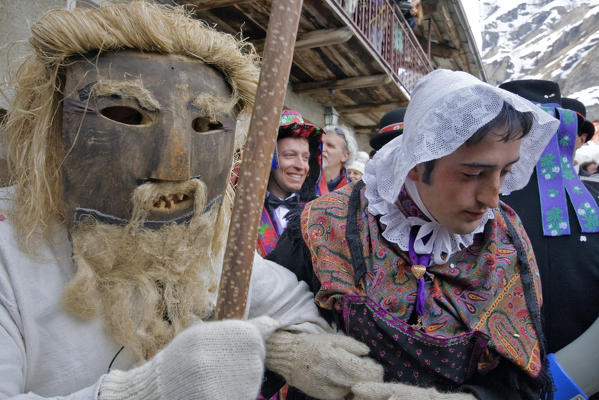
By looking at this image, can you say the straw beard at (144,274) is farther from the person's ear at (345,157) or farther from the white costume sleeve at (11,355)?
the person's ear at (345,157)

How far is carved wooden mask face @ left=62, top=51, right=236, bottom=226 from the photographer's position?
1.12 metres

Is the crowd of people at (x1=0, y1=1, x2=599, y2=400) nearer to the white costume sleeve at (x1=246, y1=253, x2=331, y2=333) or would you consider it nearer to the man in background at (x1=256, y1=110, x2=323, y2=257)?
the white costume sleeve at (x1=246, y1=253, x2=331, y2=333)

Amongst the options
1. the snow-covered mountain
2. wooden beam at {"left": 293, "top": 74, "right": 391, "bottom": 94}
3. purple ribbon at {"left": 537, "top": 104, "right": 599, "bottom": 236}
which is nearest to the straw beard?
purple ribbon at {"left": 537, "top": 104, "right": 599, "bottom": 236}

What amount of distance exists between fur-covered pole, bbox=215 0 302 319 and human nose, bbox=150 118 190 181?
34 centimetres

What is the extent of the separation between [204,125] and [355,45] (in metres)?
4.73

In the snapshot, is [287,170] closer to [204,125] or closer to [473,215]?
[204,125]

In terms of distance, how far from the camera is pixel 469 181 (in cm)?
123

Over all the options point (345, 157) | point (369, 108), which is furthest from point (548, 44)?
point (345, 157)

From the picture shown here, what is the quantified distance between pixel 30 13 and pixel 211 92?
2.29m

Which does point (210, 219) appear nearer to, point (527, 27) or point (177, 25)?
point (177, 25)

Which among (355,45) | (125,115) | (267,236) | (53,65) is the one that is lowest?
(267,236)

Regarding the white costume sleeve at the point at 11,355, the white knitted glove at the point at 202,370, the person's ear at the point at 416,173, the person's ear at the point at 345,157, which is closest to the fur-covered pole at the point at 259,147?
the white knitted glove at the point at 202,370

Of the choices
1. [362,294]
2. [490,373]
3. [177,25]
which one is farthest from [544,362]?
[177,25]

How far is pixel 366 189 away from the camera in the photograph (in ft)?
4.99
